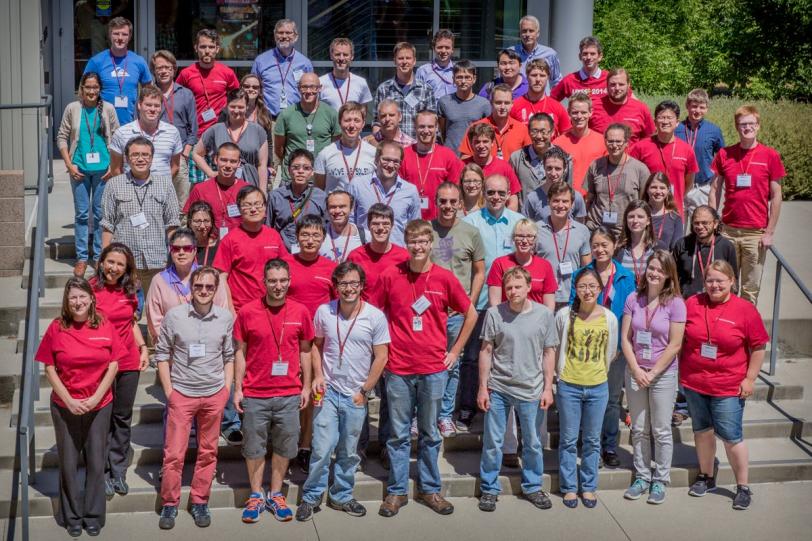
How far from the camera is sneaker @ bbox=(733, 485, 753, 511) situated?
8.82 meters

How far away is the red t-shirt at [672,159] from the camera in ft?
34.6

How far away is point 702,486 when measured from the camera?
9.03m

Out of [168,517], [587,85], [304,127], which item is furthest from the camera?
[587,85]

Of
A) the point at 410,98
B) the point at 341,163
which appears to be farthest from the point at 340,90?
the point at 341,163

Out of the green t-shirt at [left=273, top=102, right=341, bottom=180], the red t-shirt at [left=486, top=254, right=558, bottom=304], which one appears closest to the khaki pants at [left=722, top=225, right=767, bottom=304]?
the red t-shirt at [left=486, top=254, right=558, bottom=304]

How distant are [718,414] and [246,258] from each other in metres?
3.78

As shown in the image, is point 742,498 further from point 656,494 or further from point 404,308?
point 404,308

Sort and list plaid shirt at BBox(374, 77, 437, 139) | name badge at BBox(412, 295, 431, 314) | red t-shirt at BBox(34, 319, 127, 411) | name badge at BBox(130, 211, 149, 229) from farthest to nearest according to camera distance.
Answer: plaid shirt at BBox(374, 77, 437, 139) < name badge at BBox(130, 211, 149, 229) < name badge at BBox(412, 295, 431, 314) < red t-shirt at BBox(34, 319, 127, 411)

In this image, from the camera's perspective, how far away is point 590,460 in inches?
342

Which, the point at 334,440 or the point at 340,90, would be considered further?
the point at 340,90

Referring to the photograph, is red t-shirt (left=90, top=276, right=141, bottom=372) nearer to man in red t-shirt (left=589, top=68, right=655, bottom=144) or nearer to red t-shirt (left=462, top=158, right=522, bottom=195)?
red t-shirt (left=462, top=158, right=522, bottom=195)

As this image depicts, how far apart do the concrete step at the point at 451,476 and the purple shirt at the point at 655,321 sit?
0.98 metres

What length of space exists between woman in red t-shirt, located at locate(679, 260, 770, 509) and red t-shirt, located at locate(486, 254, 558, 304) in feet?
3.61

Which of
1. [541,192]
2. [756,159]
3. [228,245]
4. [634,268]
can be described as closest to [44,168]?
[228,245]
